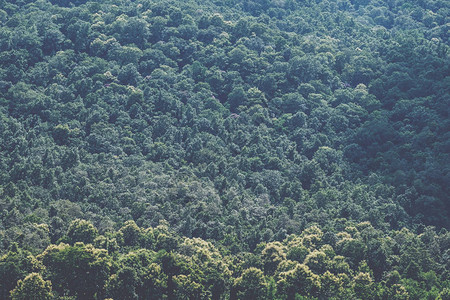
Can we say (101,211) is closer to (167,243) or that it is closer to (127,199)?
(127,199)

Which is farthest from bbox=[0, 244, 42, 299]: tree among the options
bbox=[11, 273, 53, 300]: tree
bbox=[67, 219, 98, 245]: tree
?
bbox=[67, 219, 98, 245]: tree

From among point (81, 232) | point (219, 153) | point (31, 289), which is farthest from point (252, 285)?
point (219, 153)

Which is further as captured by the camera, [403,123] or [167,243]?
[403,123]

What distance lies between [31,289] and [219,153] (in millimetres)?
36177

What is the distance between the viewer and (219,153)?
87375mm

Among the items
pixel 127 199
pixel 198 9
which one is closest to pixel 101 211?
pixel 127 199

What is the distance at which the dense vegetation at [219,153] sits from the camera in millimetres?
62250

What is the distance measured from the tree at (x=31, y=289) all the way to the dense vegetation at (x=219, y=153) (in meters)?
0.12

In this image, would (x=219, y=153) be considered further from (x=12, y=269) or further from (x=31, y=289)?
(x=31, y=289)

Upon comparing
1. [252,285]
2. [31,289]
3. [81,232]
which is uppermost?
[252,285]

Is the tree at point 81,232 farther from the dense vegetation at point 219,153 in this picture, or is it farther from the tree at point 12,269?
the tree at point 12,269

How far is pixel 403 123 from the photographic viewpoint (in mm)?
92750

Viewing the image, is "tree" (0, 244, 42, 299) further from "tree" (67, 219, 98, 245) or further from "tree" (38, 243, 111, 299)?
"tree" (67, 219, 98, 245)

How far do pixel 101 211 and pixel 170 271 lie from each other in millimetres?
13571
